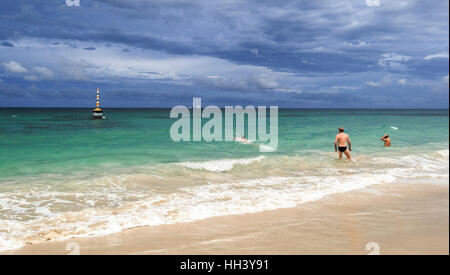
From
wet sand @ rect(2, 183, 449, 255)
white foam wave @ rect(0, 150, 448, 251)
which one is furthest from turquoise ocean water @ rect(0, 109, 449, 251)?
wet sand @ rect(2, 183, 449, 255)

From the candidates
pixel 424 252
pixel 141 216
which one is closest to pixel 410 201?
pixel 424 252

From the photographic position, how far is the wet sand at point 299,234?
524cm

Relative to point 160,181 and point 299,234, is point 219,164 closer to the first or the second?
point 160,181

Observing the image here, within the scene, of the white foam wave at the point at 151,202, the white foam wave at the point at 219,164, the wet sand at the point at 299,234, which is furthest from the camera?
the white foam wave at the point at 219,164

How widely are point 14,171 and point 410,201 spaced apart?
1346cm

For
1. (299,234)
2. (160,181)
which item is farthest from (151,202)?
(299,234)

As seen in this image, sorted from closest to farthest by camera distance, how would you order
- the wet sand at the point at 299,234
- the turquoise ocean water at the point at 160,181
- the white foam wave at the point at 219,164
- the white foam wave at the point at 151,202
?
the wet sand at the point at 299,234 < the white foam wave at the point at 151,202 < the turquoise ocean water at the point at 160,181 < the white foam wave at the point at 219,164

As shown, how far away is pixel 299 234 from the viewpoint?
5.91 m

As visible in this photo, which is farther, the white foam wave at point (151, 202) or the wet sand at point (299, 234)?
the white foam wave at point (151, 202)

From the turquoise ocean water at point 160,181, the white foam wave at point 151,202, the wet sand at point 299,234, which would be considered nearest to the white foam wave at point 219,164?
Answer: the turquoise ocean water at point 160,181

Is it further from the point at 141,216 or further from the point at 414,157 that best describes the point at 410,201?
the point at 414,157

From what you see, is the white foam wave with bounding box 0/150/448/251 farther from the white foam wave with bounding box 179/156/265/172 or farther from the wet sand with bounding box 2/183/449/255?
Answer: the white foam wave with bounding box 179/156/265/172

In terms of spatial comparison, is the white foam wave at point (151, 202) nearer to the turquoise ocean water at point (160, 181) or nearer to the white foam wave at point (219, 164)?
the turquoise ocean water at point (160, 181)
